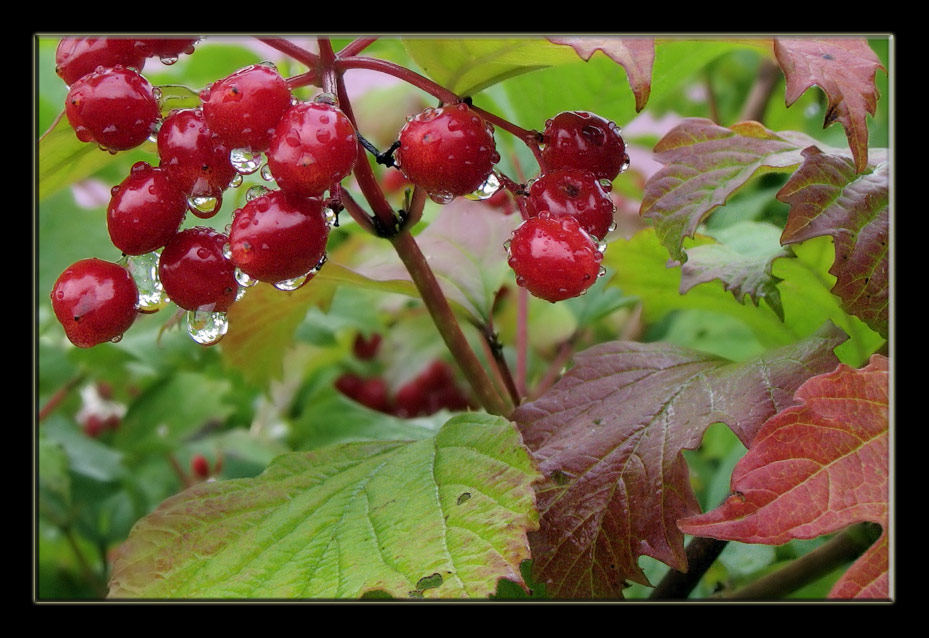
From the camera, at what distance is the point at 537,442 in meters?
0.71

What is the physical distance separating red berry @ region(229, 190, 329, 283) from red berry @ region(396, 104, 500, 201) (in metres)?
0.07

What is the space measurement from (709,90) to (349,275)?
1071 mm

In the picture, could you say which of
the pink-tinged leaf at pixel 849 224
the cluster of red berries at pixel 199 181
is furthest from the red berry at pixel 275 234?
the pink-tinged leaf at pixel 849 224

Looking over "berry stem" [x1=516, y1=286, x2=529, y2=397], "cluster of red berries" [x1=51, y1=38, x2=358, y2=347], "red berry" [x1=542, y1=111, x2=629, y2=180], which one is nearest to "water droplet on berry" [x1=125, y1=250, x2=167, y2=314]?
"cluster of red berries" [x1=51, y1=38, x2=358, y2=347]

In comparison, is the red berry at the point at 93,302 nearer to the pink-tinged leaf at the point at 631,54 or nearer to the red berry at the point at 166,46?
the red berry at the point at 166,46

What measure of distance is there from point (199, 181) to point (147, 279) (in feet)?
0.35

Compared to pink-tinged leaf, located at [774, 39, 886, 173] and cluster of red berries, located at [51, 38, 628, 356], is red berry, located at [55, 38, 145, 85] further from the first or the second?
pink-tinged leaf, located at [774, 39, 886, 173]

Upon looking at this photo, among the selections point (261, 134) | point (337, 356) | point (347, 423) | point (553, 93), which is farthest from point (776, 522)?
point (337, 356)

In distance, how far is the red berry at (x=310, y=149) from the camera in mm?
512

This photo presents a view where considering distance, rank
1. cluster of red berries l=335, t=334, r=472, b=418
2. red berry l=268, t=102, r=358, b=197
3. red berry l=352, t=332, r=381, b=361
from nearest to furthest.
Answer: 1. red berry l=268, t=102, r=358, b=197
2. cluster of red berries l=335, t=334, r=472, b=418
3. red berry l=352, t=332, r=381, b=361

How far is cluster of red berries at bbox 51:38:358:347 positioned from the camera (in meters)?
0.52

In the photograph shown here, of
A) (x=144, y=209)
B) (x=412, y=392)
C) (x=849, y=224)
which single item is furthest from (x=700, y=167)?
(x=412, y=392)

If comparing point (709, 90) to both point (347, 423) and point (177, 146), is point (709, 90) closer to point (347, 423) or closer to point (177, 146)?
point (347, 423)

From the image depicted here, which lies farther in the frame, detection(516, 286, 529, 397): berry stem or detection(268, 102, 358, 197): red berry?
Result: detection(516, 286, 529, 397): berry stem
